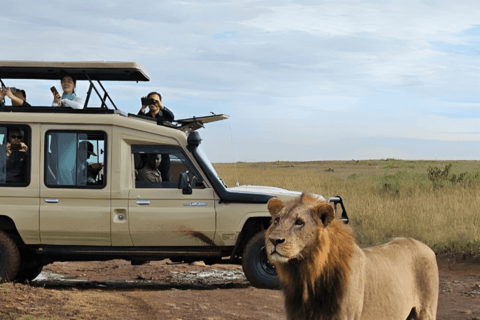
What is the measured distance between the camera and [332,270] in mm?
3732

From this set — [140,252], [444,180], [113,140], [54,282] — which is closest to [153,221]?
[140,252]

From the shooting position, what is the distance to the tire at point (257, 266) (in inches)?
325

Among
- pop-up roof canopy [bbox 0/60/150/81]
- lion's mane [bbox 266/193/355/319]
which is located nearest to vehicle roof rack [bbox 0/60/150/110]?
pop-up roof canopy [bbox 0/60/150/81]

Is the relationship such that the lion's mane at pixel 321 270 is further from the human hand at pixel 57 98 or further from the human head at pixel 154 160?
the human hand at pixel 57 98

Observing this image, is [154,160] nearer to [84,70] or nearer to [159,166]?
[159,166]

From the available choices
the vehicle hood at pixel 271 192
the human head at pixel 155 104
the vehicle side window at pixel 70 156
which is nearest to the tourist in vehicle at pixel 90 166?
the vehicle side window at pixel 70 156

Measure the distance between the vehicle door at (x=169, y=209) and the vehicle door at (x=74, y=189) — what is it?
417 mm

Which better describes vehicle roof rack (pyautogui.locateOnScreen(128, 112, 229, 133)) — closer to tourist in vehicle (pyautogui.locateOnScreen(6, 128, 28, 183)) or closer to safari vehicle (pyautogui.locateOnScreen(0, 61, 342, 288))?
safari vehicle (pyautogui.locateOnScreen(0, 61, 342, 288))

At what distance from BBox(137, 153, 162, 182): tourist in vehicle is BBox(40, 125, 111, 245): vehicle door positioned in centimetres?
48

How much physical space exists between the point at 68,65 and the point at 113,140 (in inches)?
54.3

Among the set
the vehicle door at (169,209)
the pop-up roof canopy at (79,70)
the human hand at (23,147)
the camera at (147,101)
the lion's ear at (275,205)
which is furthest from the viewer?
the camera at (147,101)

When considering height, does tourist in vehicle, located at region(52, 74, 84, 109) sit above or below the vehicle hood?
above

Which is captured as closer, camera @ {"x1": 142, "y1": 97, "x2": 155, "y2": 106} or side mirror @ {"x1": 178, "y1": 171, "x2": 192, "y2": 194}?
side mirror @ {"x1": 178, "y1": 171, "x2": 192, "y2": 194}

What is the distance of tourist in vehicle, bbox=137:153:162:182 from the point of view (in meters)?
8.55
